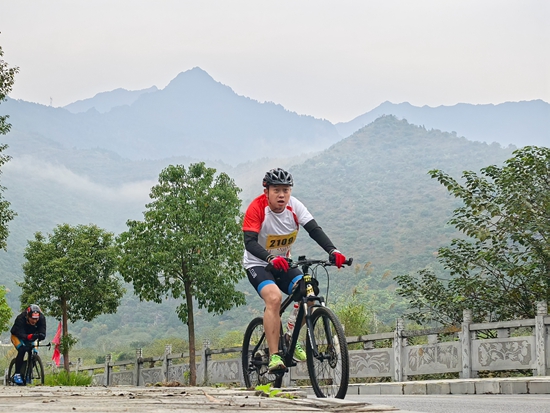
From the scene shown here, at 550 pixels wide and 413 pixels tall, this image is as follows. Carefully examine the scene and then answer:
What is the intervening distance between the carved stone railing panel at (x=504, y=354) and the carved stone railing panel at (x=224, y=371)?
9.06 m

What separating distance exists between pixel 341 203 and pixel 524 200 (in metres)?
122

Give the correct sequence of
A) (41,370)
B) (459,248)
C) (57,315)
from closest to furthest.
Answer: (41,370), (459,248), (57,315)

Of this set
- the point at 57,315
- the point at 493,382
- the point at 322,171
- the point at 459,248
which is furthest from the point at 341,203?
the point at 493,382

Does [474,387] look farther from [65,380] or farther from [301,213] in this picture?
[65,380]

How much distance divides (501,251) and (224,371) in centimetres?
957

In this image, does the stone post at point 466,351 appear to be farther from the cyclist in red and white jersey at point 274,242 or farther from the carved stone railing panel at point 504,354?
the cyclist in red and white jersey at point 274,242

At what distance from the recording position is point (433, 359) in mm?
17672

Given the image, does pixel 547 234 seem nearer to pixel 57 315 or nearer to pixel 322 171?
pixel 57 315

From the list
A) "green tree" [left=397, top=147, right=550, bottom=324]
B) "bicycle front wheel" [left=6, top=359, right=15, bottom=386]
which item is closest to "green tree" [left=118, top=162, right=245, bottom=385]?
"green tree" [left=397, top=147, right=550, bottom=324]

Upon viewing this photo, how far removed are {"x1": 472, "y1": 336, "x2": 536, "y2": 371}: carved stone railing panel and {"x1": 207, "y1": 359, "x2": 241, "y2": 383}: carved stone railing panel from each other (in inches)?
357

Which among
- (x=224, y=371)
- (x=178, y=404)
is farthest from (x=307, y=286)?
(x=224, y=371)

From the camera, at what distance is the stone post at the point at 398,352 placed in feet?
60.5

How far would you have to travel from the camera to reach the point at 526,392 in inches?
489

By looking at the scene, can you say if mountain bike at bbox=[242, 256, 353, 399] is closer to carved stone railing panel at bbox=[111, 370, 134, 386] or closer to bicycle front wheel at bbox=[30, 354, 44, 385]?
bicycle front wheel at bbox=[30, 354, 44, 385]
